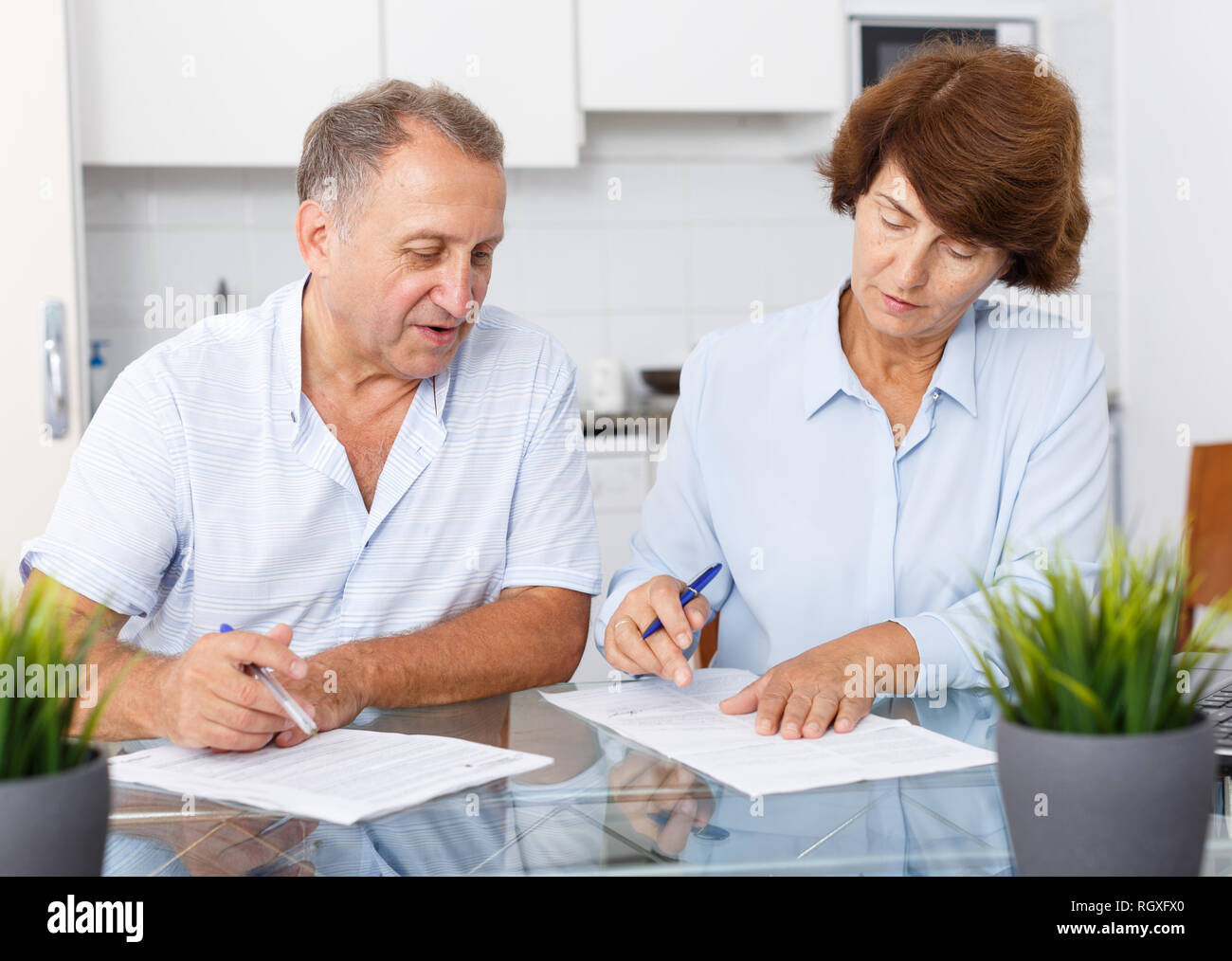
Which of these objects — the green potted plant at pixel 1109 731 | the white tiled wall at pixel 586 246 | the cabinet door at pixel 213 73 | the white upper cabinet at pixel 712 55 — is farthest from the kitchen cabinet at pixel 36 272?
the green potted plant at pixel 1109 731

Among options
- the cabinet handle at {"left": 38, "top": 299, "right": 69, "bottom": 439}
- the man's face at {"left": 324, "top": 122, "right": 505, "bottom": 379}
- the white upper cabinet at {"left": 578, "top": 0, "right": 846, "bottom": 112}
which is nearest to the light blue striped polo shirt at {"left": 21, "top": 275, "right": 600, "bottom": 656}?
the man's face at {"left": 324, "top": 122, "right": 505, "bottom": 379}

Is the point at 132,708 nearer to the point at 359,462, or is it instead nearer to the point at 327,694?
the point at 327,694

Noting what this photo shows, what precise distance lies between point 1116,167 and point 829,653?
302 cm

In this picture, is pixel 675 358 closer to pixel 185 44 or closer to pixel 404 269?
pixel 185 44

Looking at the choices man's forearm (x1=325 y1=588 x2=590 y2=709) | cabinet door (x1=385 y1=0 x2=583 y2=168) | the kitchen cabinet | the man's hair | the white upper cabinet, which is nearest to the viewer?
man's forearm (x1=325 y1=588 x2=590 y2=709)

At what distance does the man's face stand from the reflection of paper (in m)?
0.50

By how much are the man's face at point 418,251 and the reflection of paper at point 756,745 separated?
0.50 meters

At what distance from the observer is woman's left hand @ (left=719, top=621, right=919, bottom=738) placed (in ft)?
3.40

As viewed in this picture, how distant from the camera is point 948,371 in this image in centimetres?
147

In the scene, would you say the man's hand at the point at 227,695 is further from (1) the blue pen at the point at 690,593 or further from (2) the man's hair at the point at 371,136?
(2) the man's hair at the point at 371,136

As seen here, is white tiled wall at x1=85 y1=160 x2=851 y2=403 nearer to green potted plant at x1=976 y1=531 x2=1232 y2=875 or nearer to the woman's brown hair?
the woman's brown hair

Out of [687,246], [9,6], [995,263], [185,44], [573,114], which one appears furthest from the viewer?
[687,246]

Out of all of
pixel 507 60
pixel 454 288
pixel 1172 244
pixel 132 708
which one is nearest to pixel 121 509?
pixel 132 708
